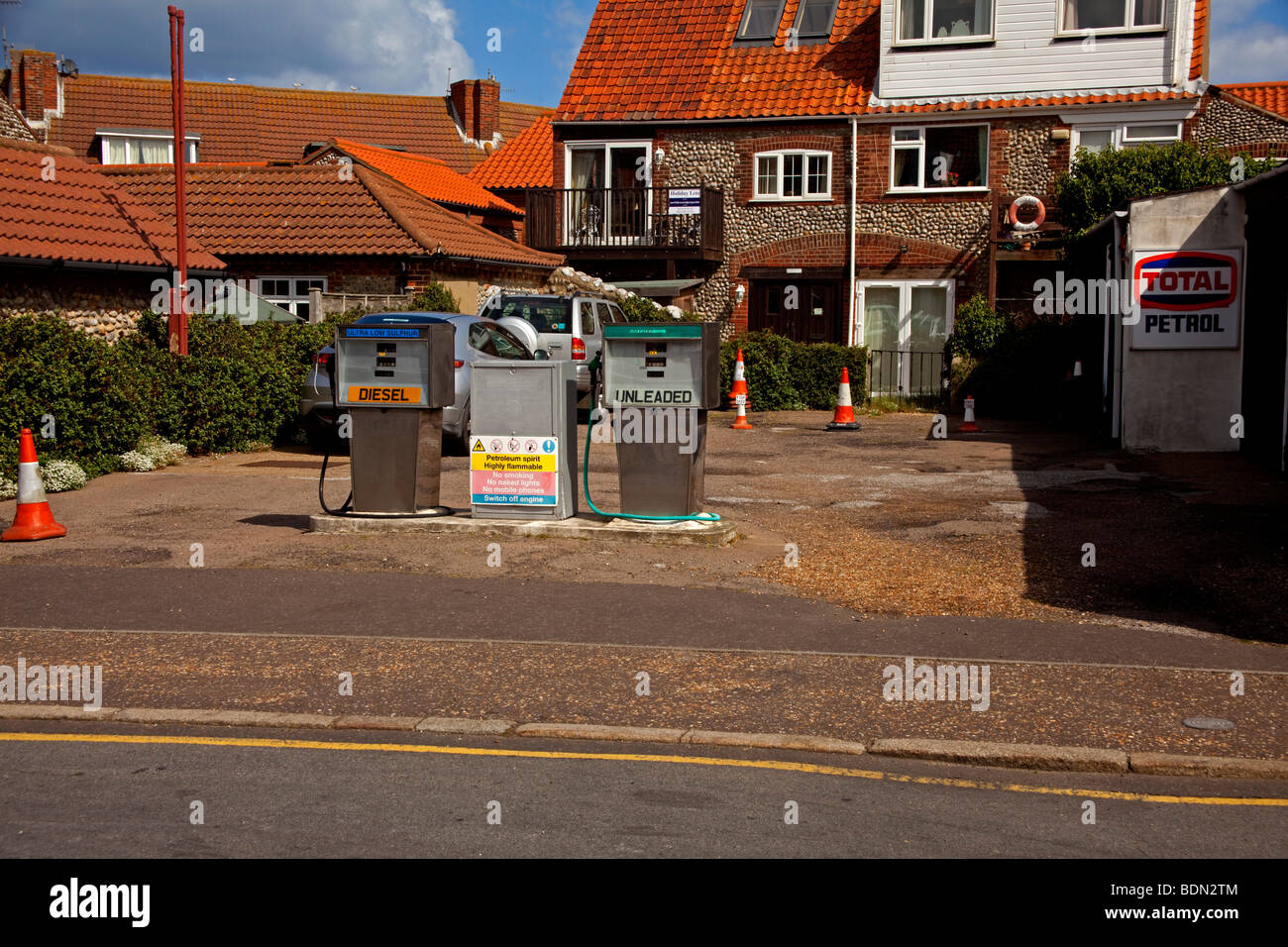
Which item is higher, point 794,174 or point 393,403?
point 794,174

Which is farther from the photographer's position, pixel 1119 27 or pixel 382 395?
pixel 1119 27

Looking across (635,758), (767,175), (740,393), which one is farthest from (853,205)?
(635,758)

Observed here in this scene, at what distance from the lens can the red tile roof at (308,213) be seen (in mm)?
25312

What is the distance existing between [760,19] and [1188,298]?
18.5 meters

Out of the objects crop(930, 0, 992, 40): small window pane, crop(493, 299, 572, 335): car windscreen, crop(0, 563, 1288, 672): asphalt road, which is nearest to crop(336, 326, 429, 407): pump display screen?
crop(0, 563, 1288, 672): asphalt road

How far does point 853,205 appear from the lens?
2980cm

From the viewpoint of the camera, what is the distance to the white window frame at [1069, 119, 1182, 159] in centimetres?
2786

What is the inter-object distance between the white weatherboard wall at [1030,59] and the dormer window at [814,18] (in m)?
2.63

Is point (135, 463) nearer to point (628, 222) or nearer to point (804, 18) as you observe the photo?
point (628, 222)

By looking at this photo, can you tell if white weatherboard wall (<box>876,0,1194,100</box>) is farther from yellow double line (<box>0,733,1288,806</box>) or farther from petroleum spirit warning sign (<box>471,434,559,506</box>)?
yellow double line (<box>0,733,1288,806</box>)

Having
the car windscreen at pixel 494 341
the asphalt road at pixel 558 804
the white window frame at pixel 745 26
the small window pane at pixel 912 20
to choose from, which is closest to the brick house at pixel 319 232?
the car windscreen at pixel 494 341

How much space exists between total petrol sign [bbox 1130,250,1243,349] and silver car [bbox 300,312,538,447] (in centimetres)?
810

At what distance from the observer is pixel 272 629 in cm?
844
